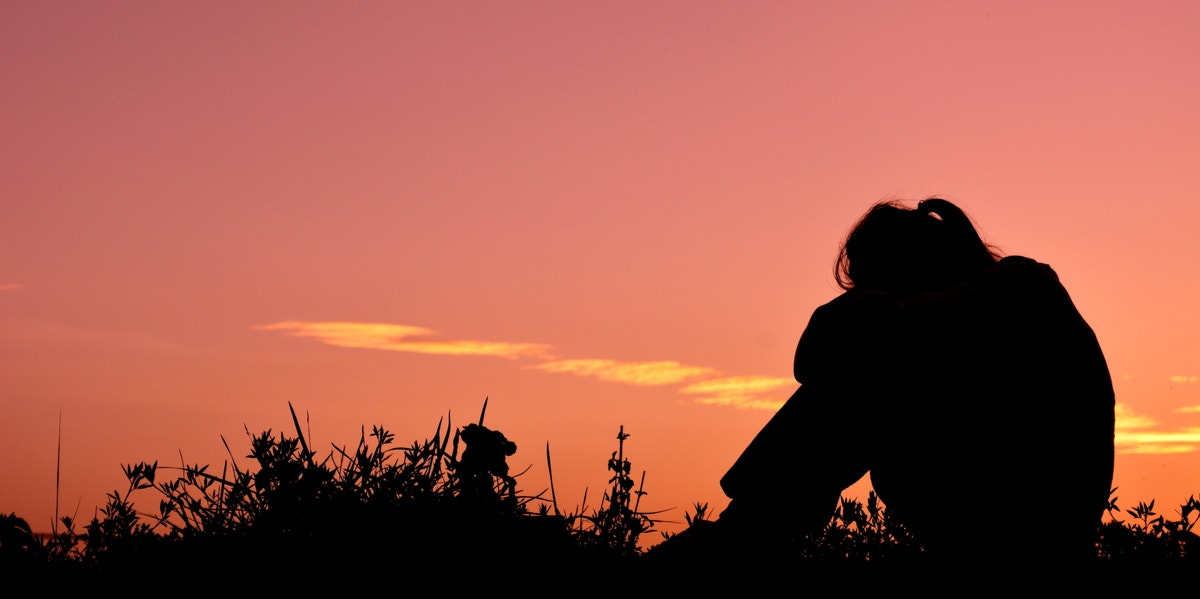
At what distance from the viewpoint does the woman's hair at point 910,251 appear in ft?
14.9

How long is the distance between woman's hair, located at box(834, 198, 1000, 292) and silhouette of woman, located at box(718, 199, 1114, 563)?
492 millimetres

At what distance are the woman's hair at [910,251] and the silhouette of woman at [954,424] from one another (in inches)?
19.4

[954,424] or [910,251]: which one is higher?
[910,251]

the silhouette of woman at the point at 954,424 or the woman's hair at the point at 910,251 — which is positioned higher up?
the woman's hair at the point at 910,251

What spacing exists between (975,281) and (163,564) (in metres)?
3.23

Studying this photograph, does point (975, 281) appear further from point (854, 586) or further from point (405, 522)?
point (405, 522)

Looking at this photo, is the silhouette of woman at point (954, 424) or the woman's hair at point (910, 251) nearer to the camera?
the silhouette of woman at point (954, 424)

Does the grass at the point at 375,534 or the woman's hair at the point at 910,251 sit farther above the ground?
the woman's hair at the point at 910,251

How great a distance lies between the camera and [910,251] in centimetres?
456

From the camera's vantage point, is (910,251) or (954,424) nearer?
(954,424)

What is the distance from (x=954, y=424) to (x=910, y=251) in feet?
3.36

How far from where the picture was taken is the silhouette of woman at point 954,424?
358cm

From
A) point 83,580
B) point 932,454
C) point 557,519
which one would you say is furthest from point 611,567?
point 83,580

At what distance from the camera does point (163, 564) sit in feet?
12.9
